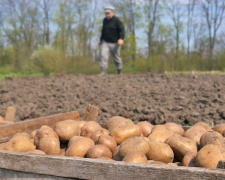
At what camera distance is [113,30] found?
10812mm

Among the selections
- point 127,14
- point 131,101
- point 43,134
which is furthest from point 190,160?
point 127,14

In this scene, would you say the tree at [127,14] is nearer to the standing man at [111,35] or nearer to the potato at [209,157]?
the standing man at [111,35]

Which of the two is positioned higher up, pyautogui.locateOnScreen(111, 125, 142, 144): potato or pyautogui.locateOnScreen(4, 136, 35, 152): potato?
pyautogui.locateOnScreen(111, 125, 142, 144): potato

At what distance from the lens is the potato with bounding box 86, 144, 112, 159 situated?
7.31 feet

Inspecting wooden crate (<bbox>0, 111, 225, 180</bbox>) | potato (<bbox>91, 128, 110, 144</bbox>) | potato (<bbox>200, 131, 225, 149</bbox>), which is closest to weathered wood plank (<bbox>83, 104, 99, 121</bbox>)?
potato (<bbox>91, 128, 110, 144</bbox>)

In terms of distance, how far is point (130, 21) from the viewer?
27328 millimetres

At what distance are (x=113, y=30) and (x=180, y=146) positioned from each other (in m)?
8.87

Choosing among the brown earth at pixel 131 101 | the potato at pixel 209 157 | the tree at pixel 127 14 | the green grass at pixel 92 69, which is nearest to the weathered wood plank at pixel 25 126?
the brown earth at pixel 131 101

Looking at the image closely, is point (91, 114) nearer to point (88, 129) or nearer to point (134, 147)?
point (88, 129)

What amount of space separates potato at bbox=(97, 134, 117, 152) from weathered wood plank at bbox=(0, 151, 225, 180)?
23.7 inches

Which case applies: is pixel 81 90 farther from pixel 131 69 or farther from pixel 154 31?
pixel 154 31

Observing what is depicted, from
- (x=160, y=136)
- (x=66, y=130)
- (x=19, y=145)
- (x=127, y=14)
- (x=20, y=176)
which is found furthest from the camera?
(x=127, y=14)

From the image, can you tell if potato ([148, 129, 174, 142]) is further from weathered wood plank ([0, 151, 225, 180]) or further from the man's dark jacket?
the man's dark jacket

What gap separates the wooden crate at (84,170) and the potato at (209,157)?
323 millimetres
